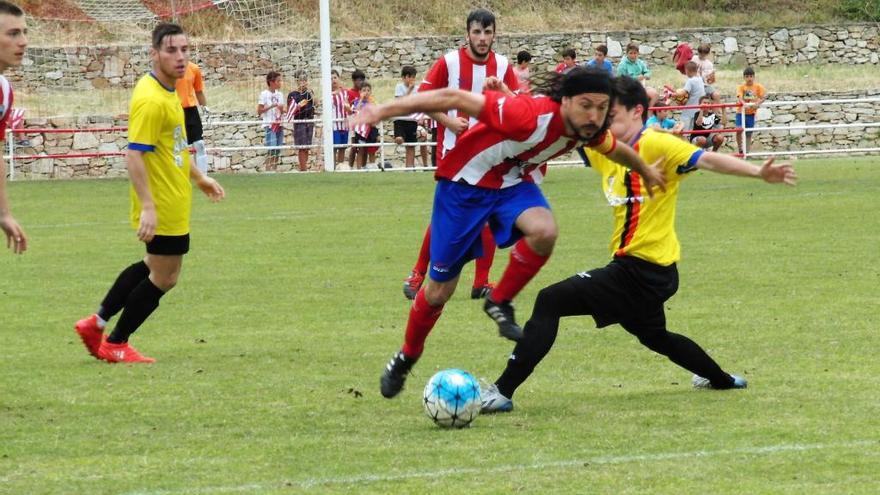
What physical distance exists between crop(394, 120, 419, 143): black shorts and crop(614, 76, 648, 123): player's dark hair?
2047 cm

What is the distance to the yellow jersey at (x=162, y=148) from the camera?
26.9ft

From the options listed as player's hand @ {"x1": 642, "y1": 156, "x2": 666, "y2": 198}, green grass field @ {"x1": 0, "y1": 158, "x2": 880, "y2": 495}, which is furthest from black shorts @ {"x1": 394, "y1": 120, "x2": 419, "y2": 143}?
player's hand @ {"x1": 642, "y1": 156, "x2": 666, "y2": 198}

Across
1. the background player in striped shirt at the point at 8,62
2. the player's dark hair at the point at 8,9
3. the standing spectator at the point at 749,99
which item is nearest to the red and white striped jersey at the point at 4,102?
the background player in striped shirt at the point at 8,62

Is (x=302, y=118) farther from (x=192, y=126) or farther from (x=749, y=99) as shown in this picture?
(x=192, y=126)

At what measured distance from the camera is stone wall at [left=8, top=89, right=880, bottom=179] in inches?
1174

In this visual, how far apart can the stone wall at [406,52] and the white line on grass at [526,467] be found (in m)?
29.4

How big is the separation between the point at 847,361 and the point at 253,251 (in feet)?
25.7

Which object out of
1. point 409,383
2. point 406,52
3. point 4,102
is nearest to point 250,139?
point 406,52

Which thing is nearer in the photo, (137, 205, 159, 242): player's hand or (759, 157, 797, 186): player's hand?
(759, 157, 797, 186): player's hand

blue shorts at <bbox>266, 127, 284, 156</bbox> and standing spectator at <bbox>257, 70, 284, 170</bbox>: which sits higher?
standing spectator at <bbox>257, 70, 284, 170</bbox>

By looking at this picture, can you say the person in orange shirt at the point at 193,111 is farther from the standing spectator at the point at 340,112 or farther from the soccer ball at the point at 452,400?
the soccer ball at the point at 452,400

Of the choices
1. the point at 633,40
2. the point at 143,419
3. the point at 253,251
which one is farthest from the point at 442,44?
the point at 143,419

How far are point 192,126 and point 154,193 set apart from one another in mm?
8424

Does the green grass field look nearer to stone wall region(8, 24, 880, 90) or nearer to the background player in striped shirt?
the background player in striped shirt
